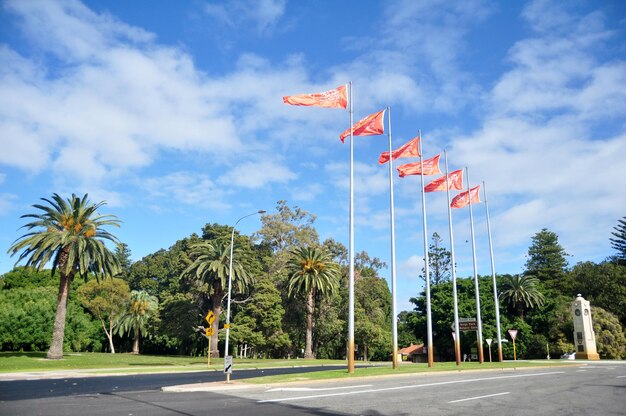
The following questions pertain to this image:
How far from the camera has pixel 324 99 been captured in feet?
78.4

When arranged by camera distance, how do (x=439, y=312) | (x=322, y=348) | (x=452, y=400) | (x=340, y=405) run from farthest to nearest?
(x=322, y=348) → (x=439, y=312) → (x=452, y=400) → (x=340, y=405)

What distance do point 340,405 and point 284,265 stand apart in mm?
54122

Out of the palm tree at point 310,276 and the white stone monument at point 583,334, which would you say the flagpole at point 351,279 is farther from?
the white stone monument at point 583,334

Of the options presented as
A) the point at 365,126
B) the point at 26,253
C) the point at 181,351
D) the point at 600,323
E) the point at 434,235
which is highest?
the point at 434,235

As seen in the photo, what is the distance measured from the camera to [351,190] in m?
24.7

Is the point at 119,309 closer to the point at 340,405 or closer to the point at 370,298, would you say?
the point at 370,298

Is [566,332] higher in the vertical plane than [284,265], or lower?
lower

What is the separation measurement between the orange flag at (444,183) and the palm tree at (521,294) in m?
32.2

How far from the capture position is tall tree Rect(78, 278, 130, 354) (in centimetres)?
6743

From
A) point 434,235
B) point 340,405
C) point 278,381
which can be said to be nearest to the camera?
point 340,405

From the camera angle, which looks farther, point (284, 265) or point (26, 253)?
point (284, 265)

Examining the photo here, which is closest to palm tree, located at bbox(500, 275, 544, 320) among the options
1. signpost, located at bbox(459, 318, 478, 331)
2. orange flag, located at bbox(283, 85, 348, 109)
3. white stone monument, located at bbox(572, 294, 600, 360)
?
white stone monument, located at bbox(572, 294, 600, 360)

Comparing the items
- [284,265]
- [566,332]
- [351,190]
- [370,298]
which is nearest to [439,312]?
[370,298]

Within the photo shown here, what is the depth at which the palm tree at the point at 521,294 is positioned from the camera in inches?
2404
